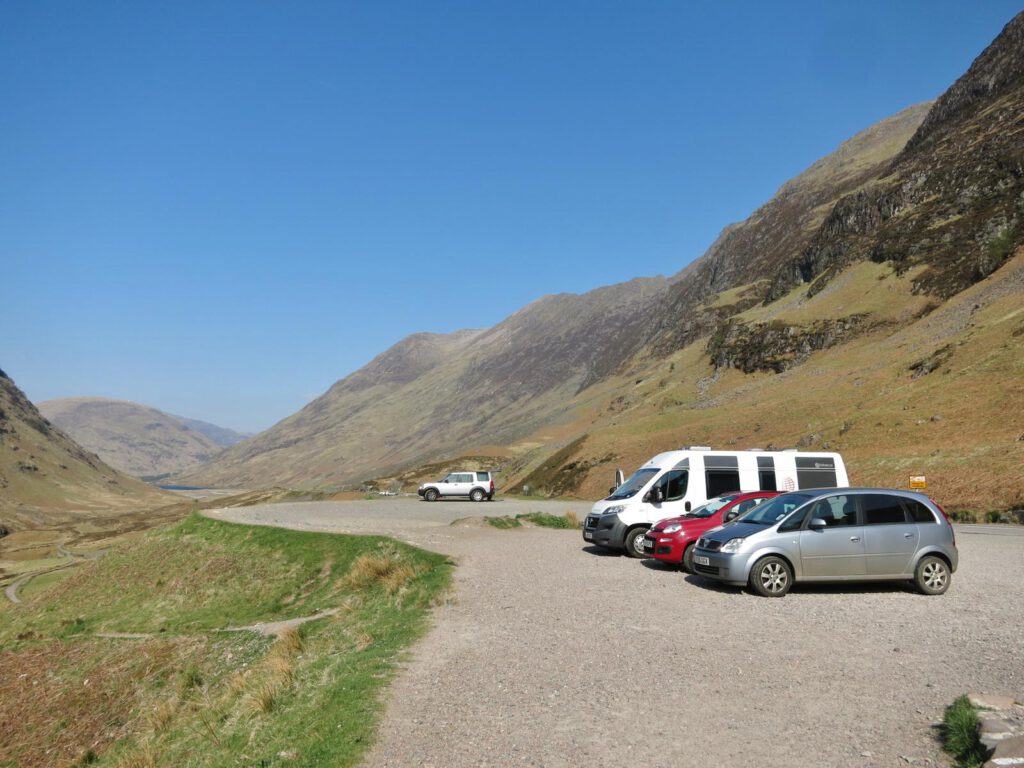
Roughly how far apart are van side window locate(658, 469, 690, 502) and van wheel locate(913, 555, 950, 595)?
23.0ft

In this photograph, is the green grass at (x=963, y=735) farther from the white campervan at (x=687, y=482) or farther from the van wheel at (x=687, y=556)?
the white campervan at (x=687, y=482)

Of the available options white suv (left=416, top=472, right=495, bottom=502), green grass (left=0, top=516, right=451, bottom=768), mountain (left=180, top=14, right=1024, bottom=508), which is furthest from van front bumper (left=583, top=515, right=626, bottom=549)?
white suv (left=416, top=472, right=495, bottom=502)

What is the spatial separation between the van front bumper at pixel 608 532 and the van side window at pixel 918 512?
7311 millimetres

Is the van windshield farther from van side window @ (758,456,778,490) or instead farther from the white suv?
the white suv

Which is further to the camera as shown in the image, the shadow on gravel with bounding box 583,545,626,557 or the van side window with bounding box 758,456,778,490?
the van side window with bounding box 758,456,778,490

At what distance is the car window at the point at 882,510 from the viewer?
42.4 ft

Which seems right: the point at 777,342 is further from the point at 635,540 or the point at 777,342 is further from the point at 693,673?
the point at 693,673

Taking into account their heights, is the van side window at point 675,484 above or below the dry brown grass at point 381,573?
above

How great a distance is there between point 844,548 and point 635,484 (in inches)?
299

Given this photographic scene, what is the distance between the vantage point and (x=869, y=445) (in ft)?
129

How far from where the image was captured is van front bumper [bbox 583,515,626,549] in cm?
1862

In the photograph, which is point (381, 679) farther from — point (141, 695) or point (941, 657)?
point (141, 695)

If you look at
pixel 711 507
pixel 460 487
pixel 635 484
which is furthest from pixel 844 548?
pixel 460 487

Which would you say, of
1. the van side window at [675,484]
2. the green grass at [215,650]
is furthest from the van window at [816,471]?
the green grass at [215,650]
